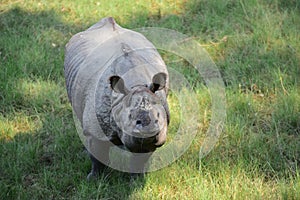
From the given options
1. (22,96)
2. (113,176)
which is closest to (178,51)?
(22,96)

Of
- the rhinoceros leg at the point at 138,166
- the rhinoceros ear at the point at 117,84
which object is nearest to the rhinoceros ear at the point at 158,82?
the rhinoceros ear at the point at 117,84

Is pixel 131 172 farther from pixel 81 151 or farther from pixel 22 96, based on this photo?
pixel 22 96

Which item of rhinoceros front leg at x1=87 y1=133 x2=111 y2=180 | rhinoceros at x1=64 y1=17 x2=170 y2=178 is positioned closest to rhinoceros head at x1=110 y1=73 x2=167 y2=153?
rhinoceros at x1=64 y1=17 x2=170 y2=178

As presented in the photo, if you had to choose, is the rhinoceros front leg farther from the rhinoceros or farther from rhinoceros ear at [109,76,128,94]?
rhinoceros ear at [109,76,128,94]

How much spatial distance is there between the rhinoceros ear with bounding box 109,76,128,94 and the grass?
97cm

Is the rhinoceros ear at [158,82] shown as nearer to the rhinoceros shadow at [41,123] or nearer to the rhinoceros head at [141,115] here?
the rhinoceros head at [141,115]

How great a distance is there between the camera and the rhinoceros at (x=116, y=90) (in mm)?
3229

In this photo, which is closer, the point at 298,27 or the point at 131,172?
the point at 131,172

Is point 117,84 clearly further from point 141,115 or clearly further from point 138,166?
point 138,166

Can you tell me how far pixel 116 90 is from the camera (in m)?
3.47

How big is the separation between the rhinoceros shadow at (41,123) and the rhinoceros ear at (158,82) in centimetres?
102

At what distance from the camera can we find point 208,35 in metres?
6.29

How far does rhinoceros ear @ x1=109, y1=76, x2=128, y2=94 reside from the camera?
11.3ft

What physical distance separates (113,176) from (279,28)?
9.51 ft
